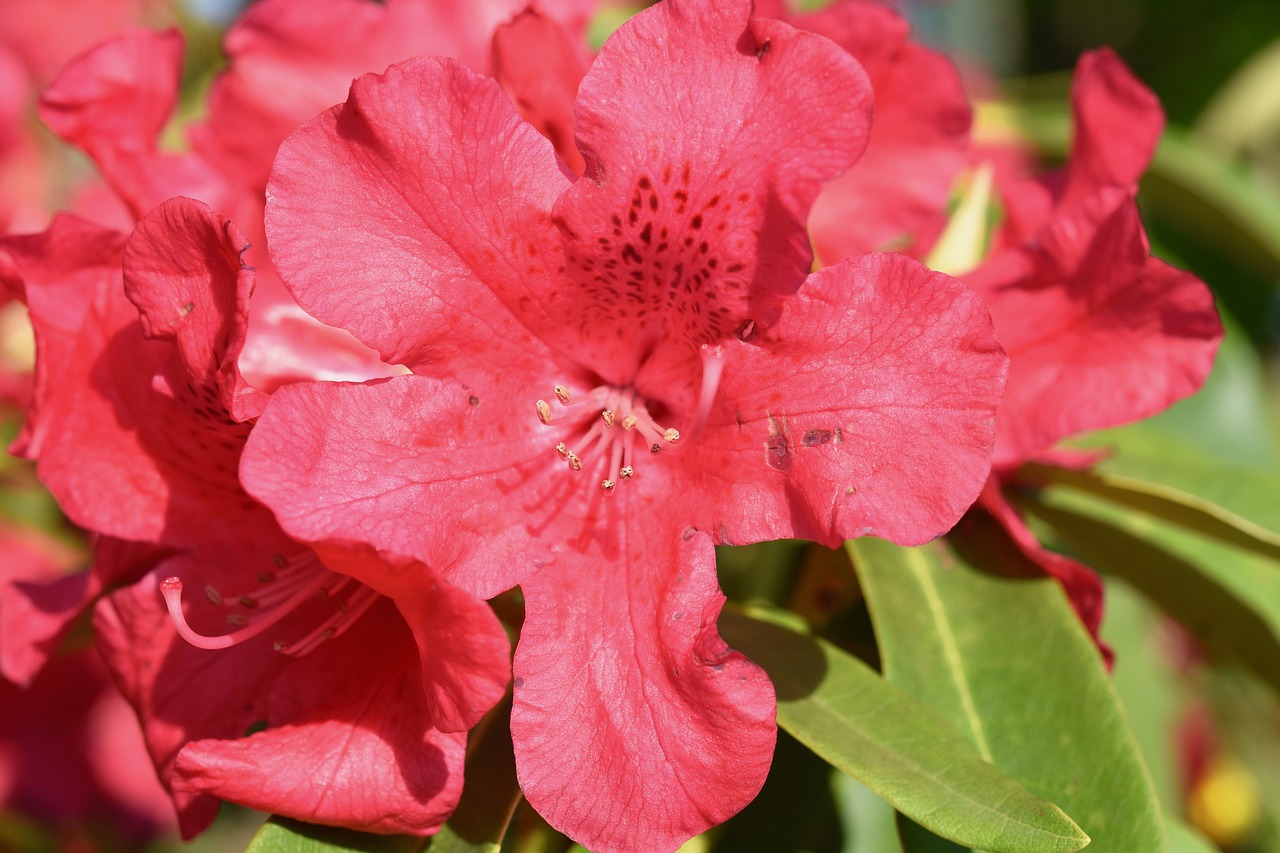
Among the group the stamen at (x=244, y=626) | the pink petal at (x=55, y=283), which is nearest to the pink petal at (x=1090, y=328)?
the stamen at (x=244, y=626)

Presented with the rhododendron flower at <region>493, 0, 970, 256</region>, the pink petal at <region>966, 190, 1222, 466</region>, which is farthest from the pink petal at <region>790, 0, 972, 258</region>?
the pink petal at <region>966, 190, 1222, 466</region>

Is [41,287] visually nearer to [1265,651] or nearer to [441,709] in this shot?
[441,709]

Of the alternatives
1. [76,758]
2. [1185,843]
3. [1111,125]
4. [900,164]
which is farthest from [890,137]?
[76,758]

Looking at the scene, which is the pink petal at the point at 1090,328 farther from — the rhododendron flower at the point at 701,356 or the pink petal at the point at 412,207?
the pink petal at the point at 412,207

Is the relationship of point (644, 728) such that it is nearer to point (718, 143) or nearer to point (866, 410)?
point (866, 410)

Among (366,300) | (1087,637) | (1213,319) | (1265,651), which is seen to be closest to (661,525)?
(366,300)
